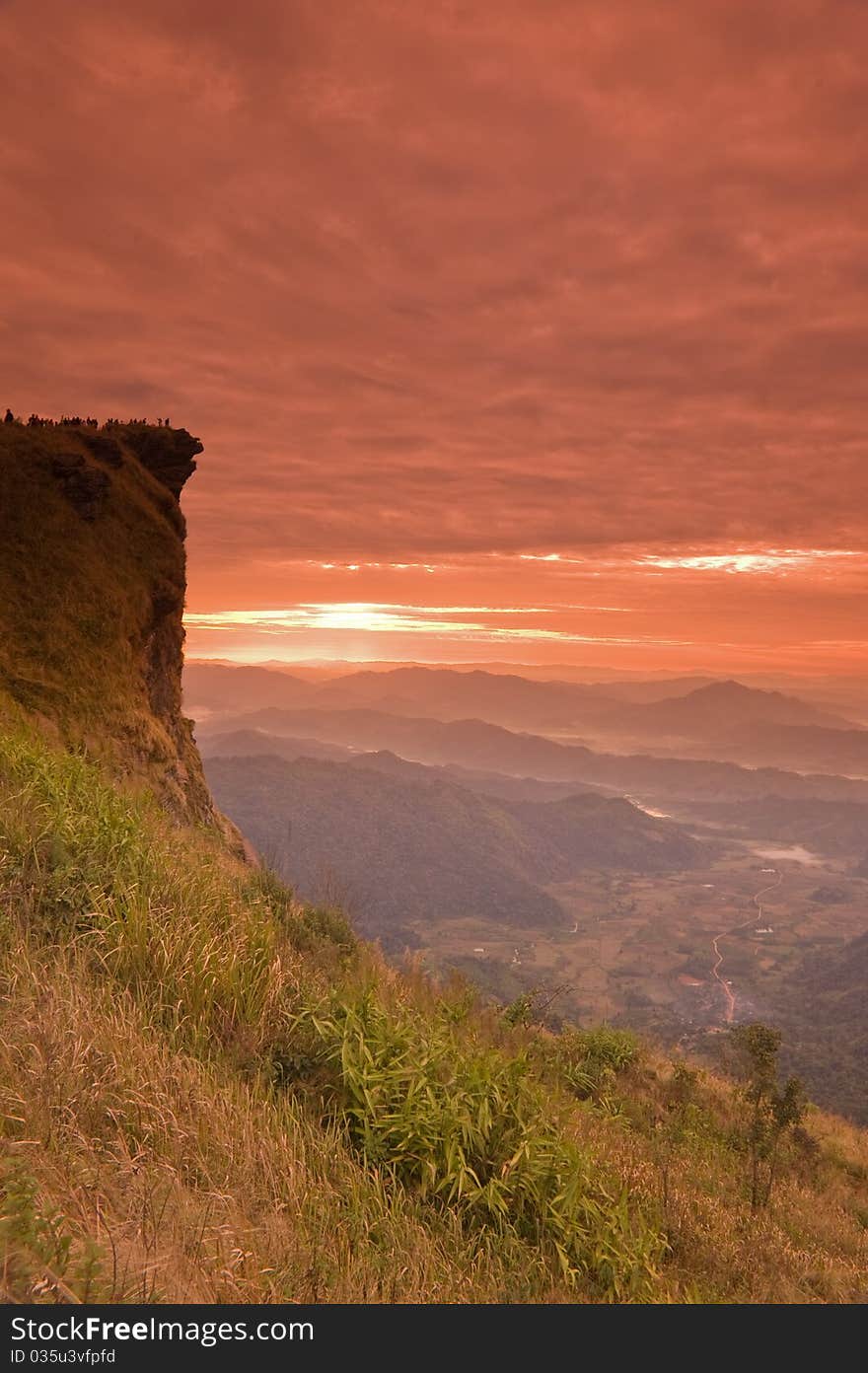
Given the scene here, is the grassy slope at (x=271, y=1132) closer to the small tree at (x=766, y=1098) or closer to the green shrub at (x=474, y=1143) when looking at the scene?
the green shrub at (x=474, y=1143)

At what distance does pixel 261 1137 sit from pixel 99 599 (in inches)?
575

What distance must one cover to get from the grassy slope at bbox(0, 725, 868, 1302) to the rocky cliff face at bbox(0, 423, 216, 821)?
654 centimetres

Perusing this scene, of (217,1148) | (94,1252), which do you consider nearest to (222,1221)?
(217,1148)

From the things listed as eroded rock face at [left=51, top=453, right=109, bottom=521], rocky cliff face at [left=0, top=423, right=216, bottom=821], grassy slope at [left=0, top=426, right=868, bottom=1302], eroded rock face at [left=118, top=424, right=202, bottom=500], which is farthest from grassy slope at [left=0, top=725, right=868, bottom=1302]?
eroded rock face at [left=118, top=424, right=202, bottom=500]

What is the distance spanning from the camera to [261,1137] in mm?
4121

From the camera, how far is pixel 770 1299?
5.43m

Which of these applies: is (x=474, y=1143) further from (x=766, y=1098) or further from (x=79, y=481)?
(x=79, y=481)

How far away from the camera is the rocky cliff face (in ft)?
45.0

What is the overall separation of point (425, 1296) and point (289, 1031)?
229 cm

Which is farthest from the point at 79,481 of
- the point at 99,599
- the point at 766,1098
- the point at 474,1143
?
the point at 766,1098

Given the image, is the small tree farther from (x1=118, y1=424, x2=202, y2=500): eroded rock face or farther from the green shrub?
(x1=118, y1=424, x2=202, y2=500): eroded rock face

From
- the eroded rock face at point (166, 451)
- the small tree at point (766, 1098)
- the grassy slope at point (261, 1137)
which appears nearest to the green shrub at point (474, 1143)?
the grassy slope at point (261, 1137)

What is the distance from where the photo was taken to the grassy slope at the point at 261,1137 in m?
3.29
